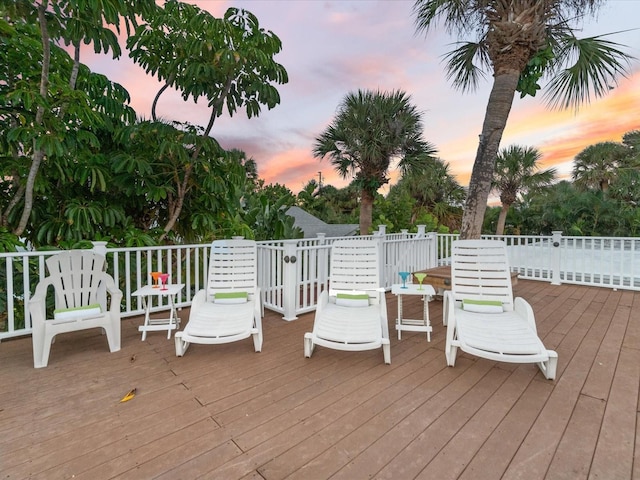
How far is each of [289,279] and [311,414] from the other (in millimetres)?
2367

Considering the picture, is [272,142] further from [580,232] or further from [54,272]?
[580,232]

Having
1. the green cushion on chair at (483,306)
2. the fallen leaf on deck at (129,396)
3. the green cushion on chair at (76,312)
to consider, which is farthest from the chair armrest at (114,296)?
the green cushion on chair at (483,306)

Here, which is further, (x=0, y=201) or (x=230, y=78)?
(x=230, y=78)

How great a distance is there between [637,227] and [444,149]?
796 centimetres

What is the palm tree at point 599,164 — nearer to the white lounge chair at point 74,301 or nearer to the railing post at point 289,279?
the railing post at point 289,279

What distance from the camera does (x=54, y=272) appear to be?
10.5 feet

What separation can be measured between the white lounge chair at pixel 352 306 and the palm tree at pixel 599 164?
56.8ft

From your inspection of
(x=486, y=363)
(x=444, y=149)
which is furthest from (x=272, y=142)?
(x=486, y=363)

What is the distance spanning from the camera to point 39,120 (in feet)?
11.7

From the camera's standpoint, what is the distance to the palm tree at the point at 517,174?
41.3 feet

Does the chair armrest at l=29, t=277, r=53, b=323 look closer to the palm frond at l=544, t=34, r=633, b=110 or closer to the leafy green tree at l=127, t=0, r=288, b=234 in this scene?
the leafy green tree at l=127, t=0, r=288, b=234

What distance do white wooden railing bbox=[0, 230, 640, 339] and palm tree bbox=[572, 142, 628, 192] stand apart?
1051cm

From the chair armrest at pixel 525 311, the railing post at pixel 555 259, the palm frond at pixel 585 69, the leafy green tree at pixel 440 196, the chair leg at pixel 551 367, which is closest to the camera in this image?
the chair leg at pixel 551 367

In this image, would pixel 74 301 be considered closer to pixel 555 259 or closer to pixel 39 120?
pixel 39 120
